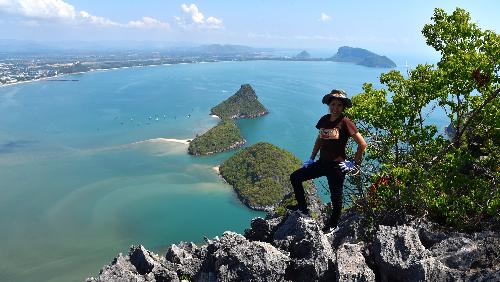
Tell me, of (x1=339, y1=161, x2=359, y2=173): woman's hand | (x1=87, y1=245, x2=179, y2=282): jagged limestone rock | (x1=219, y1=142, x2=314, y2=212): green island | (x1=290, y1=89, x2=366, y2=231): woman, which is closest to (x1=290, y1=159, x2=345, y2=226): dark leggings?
(x1=290, y1=89, x2=366, y2=231): woman

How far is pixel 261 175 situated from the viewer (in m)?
72.8

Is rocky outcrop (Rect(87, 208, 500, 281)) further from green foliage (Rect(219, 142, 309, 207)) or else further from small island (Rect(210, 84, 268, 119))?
small island (Rect(210, 84, 268, 119))

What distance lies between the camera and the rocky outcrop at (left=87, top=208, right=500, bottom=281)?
691 cm

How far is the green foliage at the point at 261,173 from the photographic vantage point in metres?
67.1

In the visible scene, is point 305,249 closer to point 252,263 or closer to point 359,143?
point 252,263

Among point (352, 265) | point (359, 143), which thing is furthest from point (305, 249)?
point (359, 143)

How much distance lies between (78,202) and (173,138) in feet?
139

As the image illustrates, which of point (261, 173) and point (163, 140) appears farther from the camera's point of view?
point (163, 140)

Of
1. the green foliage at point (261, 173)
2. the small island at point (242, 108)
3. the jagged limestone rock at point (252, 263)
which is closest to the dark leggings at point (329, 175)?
the jagged limestone rock at point (252, 263)

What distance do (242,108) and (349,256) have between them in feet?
429

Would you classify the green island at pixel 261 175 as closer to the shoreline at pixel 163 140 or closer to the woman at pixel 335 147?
the shoreline at pixel 163 140

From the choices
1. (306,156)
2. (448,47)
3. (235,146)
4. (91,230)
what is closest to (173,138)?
(235,146)

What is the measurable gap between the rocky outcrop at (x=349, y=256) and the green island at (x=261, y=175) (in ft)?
179

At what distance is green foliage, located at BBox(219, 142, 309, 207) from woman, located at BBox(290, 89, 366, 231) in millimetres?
56941
